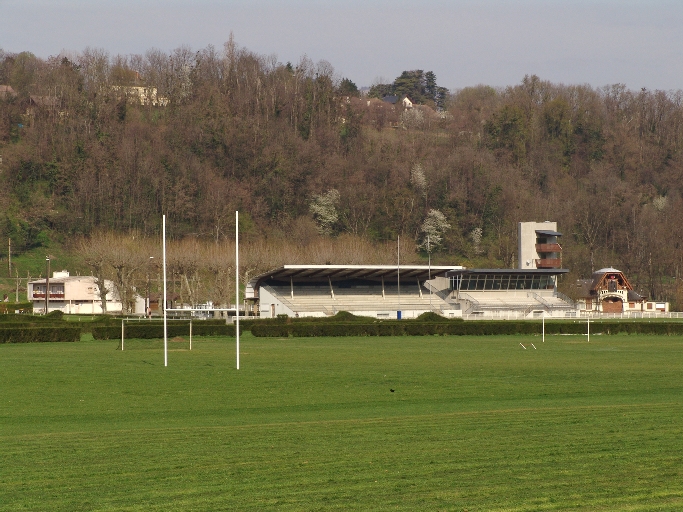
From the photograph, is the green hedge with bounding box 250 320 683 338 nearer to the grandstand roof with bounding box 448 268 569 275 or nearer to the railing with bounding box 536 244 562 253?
the grandstand roof with bounding box 448 268 569 275

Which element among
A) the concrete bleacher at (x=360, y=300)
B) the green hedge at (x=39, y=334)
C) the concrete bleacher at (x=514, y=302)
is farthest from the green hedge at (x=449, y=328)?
the concrete bleacher at (x=514, y=302)

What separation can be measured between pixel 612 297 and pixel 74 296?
56942 millimetres

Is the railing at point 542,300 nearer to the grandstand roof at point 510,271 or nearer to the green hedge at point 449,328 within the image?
the grandstand roof at point 510,271

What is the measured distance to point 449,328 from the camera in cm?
6184

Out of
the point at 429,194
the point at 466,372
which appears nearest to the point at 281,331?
the point at 466,372

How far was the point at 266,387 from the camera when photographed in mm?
25516

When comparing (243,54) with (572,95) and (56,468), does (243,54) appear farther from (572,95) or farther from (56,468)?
(56,468)

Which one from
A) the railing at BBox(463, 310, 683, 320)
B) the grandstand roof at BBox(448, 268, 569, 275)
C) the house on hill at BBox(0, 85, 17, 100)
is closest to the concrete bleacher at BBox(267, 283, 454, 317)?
the grandstand roof at BBox(448, 268, 569, 275)

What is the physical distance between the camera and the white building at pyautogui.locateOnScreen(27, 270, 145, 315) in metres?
98.4

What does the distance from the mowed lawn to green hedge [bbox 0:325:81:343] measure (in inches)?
669

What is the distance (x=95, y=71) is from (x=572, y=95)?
77.8 meters

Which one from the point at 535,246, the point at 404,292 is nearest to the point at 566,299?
the point at 535,246

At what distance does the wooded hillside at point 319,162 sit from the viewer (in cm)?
11975

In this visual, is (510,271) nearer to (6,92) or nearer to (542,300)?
(542,300)
